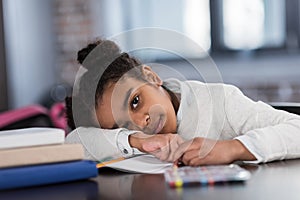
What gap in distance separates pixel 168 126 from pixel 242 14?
3370mm

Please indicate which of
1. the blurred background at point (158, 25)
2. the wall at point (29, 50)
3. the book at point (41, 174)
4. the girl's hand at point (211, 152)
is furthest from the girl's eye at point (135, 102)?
the wall at point (29, 50)

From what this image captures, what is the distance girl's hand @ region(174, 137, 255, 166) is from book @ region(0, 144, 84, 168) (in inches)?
7.6

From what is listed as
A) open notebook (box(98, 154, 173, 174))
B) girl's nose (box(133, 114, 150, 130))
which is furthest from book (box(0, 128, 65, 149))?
girl's nose (box(133, 114, 150, 130))

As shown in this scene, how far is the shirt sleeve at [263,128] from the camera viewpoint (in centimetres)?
93

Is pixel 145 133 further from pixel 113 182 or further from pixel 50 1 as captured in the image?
pixel 50 1

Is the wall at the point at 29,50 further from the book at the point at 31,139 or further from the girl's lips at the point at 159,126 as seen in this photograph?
the book at the point at 31,139

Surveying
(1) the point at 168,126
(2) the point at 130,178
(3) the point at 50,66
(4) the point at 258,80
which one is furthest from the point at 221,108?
(3) the point at 50,66

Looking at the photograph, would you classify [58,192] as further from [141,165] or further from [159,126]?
[159,126]

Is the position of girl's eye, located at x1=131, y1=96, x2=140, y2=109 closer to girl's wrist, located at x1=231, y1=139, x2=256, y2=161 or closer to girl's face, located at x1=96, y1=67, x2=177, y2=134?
girl's face, located at x1=96, y1=67, x2=177, y2=134

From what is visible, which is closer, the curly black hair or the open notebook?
the open notebook

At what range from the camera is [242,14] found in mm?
4316

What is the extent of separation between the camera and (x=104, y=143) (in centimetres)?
106

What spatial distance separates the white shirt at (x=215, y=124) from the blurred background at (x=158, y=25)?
2781 mm

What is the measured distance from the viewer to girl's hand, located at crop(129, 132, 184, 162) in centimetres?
96
